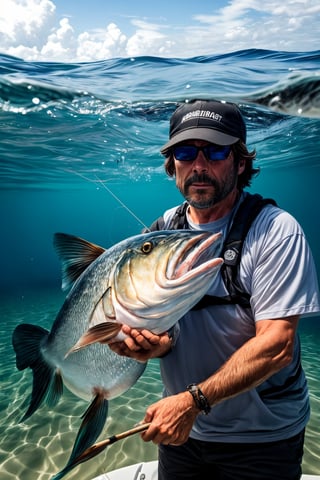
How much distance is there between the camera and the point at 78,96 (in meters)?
10.2

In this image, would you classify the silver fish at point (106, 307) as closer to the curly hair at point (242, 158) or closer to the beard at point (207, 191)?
the beard at point (207, 191)

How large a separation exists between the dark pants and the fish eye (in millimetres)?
1415

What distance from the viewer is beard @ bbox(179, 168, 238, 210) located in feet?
8.23

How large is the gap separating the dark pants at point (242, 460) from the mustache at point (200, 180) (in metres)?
1.67

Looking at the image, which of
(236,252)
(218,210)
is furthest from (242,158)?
(236,252)

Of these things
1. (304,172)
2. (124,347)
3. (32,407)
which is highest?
(304,172)

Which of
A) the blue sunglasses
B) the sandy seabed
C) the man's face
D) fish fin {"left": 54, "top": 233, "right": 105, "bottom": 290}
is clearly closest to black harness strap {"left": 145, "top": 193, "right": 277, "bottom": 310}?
the man's face

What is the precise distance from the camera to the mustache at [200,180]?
2.54m

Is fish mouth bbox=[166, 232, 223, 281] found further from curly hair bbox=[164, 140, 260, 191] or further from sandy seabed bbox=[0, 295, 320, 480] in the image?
sandy seabed bbox=[0, 295, 320, 480]

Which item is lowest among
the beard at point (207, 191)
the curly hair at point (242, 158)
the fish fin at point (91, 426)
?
the fish fin at point (91, 426)

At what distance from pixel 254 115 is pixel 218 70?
304cm

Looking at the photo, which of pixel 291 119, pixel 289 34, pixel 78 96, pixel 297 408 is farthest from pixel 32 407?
pixel 291 119

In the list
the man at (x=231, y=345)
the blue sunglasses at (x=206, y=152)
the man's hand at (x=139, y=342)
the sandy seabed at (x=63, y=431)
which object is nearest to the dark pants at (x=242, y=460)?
the man at (x=231, y=345)

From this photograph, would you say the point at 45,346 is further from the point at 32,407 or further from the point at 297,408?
the point at 297,408
